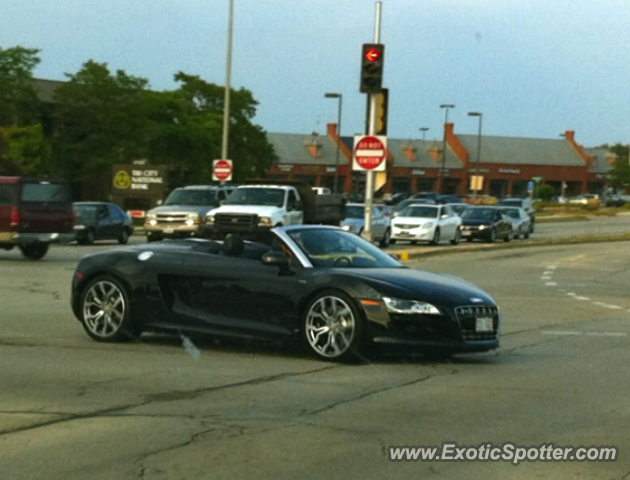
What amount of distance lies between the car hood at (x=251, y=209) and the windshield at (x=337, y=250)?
20935mm

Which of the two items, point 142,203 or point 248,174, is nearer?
point 142,203

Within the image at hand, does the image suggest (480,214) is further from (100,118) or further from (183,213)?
(100,118)

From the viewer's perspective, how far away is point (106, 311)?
1343 centimetres

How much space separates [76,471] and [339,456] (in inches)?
62.9

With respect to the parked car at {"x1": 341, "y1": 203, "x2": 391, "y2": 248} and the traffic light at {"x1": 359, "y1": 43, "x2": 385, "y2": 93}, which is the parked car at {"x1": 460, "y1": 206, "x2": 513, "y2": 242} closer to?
the parked car at {"x1": 341, "y1": 203, "x2": 391, "y2": 248}

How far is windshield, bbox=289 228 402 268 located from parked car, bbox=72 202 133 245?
2781cm

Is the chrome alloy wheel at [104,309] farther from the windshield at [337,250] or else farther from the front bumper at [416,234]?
the front bumper at [416,234]

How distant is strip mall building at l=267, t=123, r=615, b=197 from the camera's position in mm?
Answer: 125875

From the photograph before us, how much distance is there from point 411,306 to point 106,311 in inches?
136

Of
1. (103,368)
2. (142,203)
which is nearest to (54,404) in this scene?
(103,368)

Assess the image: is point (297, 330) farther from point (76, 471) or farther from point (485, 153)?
point (485, 153)

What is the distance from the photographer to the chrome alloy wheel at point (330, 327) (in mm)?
12109

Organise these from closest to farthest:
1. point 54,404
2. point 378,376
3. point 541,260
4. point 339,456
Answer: point 339,456, point 54,404, point 378,376, point 541,260

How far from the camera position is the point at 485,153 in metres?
134
